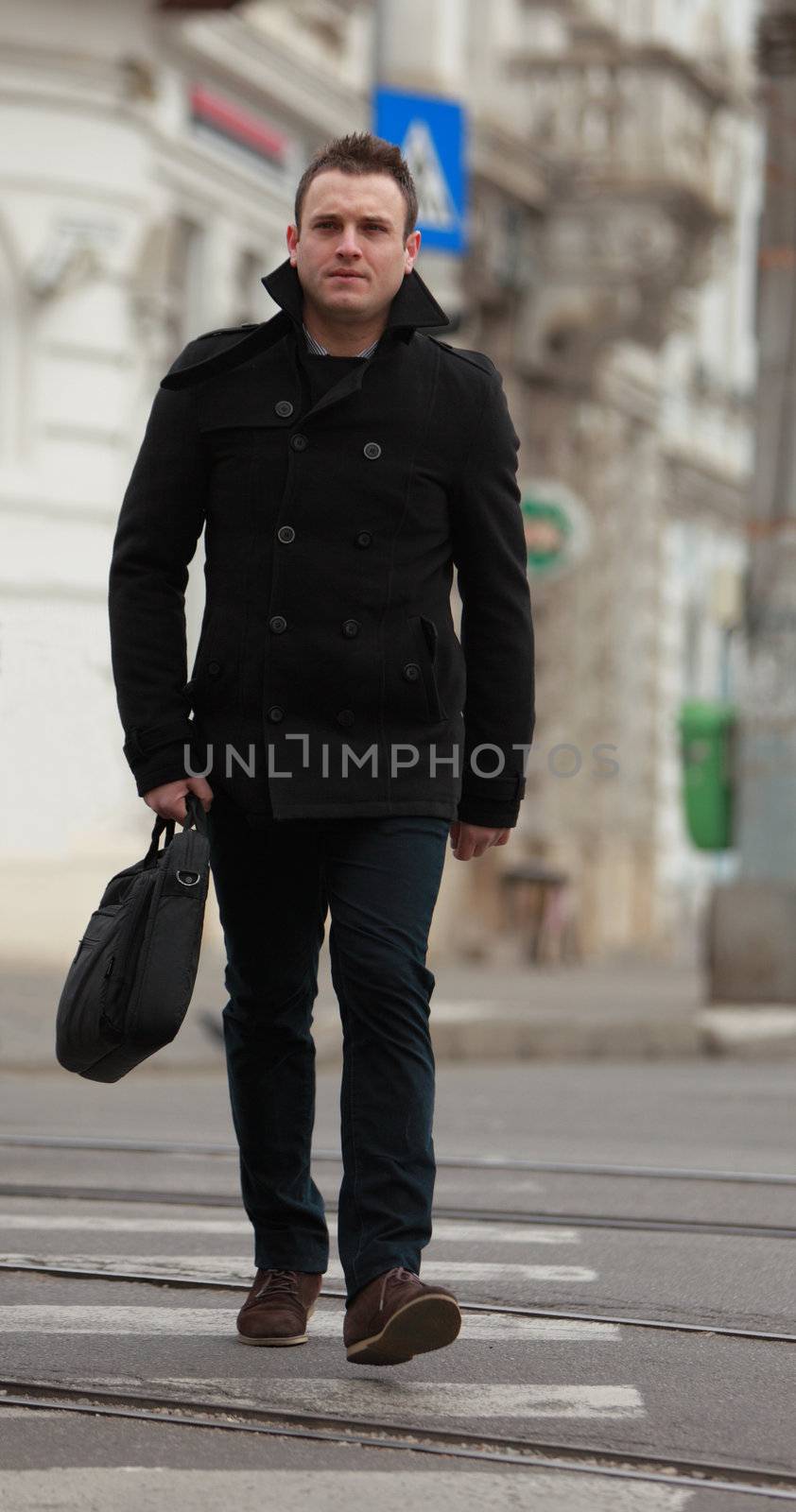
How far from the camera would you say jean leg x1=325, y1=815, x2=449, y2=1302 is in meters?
5.03

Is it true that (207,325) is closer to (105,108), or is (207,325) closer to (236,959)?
(105,108)

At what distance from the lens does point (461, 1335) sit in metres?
5.53

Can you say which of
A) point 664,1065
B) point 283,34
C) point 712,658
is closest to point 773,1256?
point 664,1065

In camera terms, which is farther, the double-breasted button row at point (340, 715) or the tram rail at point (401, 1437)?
the double-breasted button row at point (340, 715)

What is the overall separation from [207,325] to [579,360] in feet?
24.5

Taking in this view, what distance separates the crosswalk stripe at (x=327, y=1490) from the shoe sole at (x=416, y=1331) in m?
0.48

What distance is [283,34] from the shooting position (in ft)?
72.5

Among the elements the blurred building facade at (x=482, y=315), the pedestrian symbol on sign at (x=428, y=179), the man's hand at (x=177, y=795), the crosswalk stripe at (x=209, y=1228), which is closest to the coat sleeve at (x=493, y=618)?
the man's hand at (x=177, y=795)

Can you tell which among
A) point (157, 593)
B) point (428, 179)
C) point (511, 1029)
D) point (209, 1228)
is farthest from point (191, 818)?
point (428, 179)

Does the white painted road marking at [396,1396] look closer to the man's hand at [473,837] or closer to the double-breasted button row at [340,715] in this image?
the man's hand at [473,837]

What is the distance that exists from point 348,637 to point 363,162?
2.68 feet

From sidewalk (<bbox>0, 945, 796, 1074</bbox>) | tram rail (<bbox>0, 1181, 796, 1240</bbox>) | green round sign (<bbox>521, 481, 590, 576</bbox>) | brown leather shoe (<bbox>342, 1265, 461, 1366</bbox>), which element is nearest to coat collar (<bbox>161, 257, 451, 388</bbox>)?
brown leather shoe (<bbox>342, 1265, 461, 1366</bbox>)

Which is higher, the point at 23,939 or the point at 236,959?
the point at 236,959

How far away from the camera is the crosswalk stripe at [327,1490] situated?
420 centimetres
